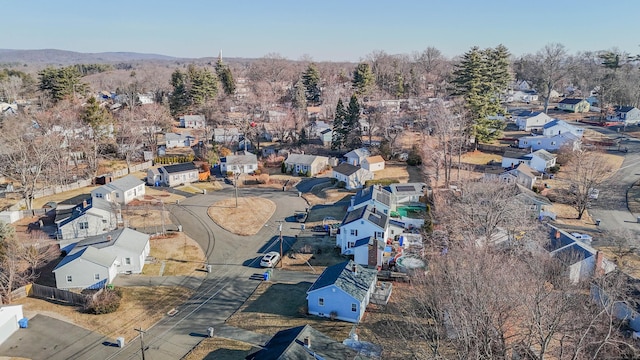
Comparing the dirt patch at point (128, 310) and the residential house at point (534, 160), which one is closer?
the dirt patch at point (128, 310)

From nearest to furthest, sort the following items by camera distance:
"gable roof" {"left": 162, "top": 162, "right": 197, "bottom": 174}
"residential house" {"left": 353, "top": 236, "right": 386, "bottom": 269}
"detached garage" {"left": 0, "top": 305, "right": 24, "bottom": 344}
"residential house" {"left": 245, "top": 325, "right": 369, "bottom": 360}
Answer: "residential house" {"left": 245, "top": 325, "right": 369, "bottom": 360} → "detached garage" {"left": 0, "top": 305, "right": 24, "bottom": 344} → "residential house" {"left": 353, "top": 236, "right": 386, "bottom": 269} → "gable roof" {"left": 162, "top": 162, "right": 197, "bottom": 174}

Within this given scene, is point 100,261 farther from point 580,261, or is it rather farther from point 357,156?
point 357,156

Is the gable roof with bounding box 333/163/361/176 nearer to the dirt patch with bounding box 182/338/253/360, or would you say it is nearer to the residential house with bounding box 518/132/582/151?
the residential house with bounding box 518/132/582/151

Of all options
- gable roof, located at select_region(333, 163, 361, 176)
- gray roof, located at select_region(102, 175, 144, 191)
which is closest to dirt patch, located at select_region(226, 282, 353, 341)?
gable roof, located at select_region(333, 163, 361, 176)

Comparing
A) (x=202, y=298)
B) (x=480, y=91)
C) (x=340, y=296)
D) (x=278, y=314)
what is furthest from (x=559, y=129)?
(x=202, y=298)

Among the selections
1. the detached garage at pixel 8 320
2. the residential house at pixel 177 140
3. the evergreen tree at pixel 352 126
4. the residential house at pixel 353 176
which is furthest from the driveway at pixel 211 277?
the residential house at pixel 177 140

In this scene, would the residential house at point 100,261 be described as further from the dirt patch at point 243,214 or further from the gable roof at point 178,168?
the gable roof at point 178,168

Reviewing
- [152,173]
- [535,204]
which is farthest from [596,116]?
[152,173]
